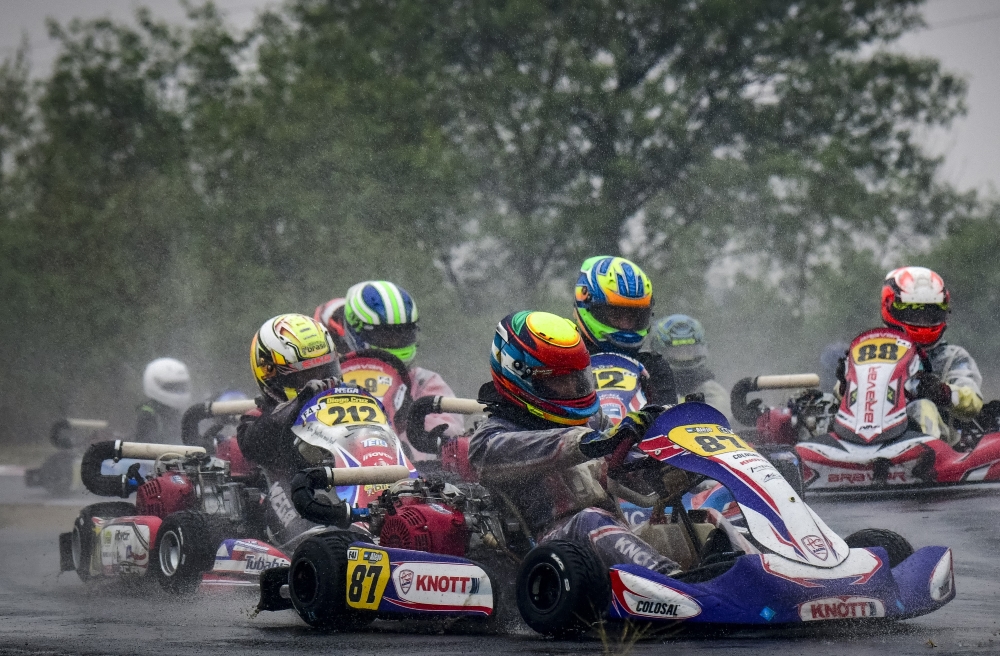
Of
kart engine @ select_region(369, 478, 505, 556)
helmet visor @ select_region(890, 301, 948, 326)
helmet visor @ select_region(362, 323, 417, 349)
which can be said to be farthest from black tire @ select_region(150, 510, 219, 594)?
helmet visor @ select_region(890, 301, 948, 326)

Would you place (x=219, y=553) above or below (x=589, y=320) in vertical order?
below

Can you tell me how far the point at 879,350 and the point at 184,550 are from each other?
5618mm

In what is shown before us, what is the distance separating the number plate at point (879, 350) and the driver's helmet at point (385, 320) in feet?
11.3

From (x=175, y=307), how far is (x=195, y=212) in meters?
1.77

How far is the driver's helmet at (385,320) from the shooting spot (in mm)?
11258

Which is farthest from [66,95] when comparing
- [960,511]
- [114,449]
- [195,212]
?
[960,511]

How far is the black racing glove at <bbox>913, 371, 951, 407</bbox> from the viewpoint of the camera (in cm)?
1091

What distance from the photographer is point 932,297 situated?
11477mm

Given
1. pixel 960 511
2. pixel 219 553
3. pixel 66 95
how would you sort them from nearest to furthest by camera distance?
pixel 219 553 → pixel 960 511 → pixel 66 95

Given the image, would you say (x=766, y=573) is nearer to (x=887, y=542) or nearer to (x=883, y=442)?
(x=887, y=542)

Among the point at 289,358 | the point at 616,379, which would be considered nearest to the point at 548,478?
the point at 616,379

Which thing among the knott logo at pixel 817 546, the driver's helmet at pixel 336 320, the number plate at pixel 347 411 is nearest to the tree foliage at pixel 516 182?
the driver's helmet at pixel 336 320

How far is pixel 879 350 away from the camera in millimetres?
10938

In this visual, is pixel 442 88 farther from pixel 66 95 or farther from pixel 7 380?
pixel 7 380
